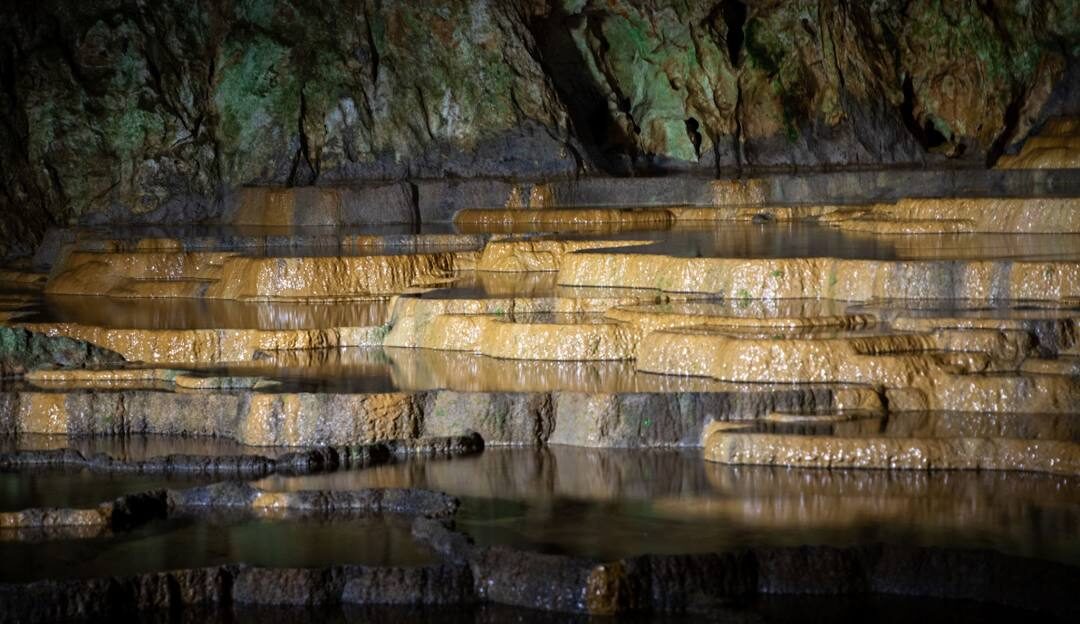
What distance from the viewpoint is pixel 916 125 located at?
2450 cm

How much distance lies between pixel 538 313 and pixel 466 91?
359 inches

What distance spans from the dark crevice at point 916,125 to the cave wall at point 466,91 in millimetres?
76

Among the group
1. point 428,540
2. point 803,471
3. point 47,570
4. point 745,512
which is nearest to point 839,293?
point 803,471

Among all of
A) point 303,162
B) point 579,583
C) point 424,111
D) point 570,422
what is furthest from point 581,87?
point 579,583

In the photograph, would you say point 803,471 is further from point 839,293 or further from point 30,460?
point 30,460

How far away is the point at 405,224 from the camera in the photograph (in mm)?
19906

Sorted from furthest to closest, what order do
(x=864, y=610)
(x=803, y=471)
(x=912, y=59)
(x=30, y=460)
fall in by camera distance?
1. (x=912, y=59)
2. (x=30, y=460)
3. (x=803, y=471)
4. (x=864, y=610)

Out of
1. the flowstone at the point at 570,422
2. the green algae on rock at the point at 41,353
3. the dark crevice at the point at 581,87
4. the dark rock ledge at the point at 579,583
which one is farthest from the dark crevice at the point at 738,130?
the dark rock ledge at the point at 579,583

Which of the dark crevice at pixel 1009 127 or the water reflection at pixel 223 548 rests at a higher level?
the dark crevice at pixel 1009 127

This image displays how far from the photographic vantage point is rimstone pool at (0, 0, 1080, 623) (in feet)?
27.4

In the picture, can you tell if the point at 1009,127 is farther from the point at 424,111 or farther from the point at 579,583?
the point at 579,583

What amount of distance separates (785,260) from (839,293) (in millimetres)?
504

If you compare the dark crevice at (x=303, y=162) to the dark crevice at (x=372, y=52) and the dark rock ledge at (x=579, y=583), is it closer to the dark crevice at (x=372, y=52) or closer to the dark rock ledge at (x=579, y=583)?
the dark crevice at (x=372, y=52)

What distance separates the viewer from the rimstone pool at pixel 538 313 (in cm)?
836
